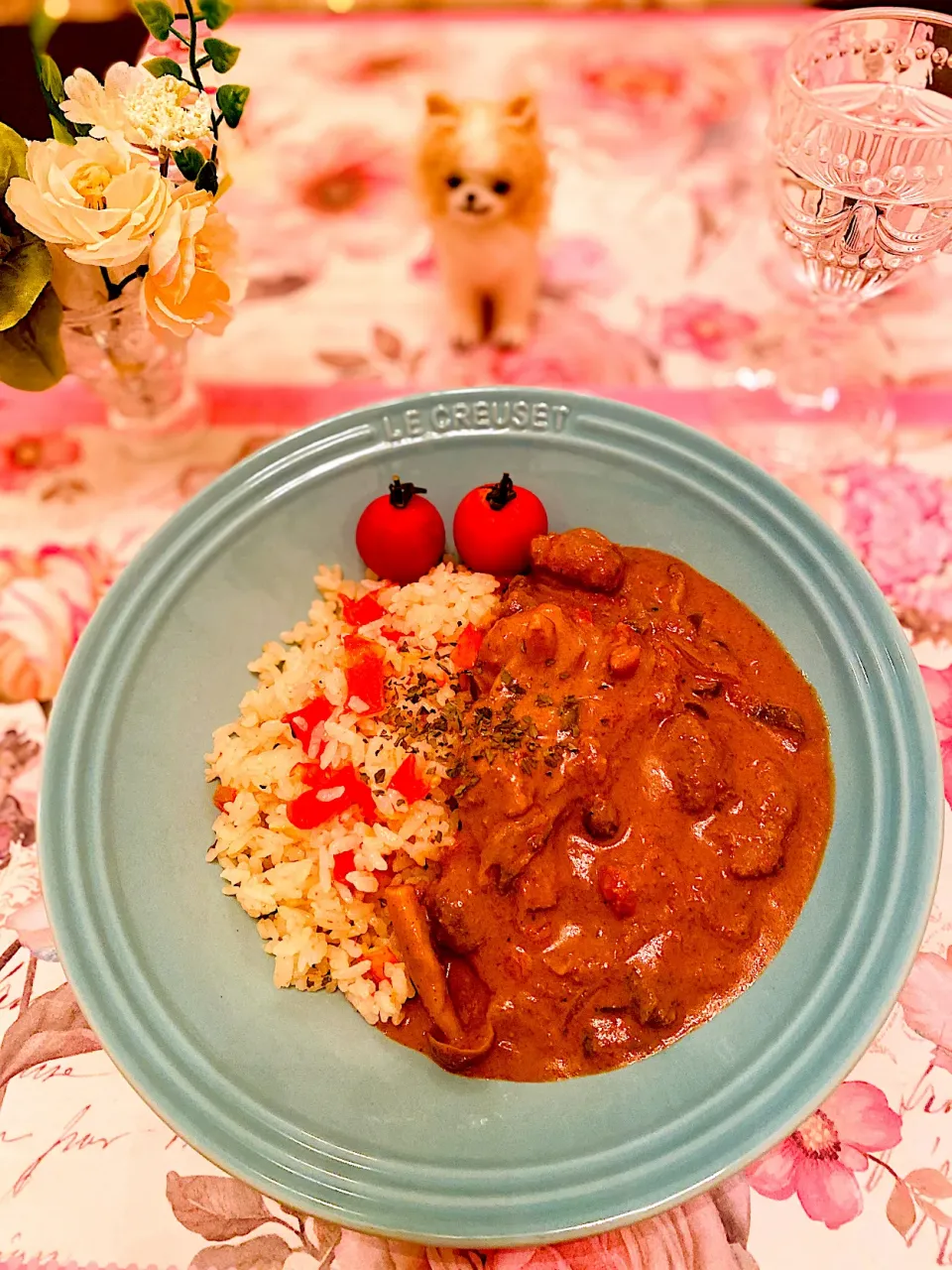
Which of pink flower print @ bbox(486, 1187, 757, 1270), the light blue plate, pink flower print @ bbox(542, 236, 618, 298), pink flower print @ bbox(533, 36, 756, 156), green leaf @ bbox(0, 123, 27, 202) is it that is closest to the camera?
the light blue plate

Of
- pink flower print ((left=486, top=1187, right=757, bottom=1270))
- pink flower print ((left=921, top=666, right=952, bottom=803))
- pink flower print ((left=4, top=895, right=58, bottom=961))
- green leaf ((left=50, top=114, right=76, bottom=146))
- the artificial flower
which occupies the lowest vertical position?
pink flower print ((left=4, top=895, right=58, bottom=961))

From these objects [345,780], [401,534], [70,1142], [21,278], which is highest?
[21,278]

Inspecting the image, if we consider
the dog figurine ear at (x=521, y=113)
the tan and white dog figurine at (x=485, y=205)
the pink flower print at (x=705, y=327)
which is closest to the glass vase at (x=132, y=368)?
the tan and white dog figurine at (x=485, y=205)

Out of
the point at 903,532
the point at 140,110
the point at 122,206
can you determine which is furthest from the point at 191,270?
the point at 903,532

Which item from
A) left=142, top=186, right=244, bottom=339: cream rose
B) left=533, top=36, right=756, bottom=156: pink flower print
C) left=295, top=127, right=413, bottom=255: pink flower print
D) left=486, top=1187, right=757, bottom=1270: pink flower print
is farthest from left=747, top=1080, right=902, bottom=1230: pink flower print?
left=533, top=36, right=756, bottom=156: pink flower print

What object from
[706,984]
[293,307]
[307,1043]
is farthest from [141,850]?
[293,307]

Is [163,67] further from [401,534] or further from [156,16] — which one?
[401,534]

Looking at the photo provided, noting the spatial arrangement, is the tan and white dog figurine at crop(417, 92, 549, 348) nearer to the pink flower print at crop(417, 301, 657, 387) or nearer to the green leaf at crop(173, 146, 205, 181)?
the pink flower print at crop(417, 301, 657, 387)
